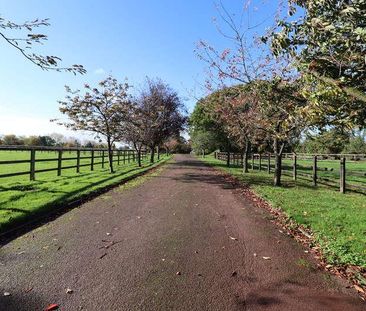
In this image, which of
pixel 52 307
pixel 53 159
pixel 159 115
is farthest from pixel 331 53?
pixel 159 115

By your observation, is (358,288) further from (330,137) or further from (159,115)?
(159,115)

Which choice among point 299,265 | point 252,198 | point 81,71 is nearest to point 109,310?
point 299,265

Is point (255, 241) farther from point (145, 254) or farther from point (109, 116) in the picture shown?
point (109, 116)

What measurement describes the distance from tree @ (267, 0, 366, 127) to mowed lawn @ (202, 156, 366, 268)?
7.33 feet

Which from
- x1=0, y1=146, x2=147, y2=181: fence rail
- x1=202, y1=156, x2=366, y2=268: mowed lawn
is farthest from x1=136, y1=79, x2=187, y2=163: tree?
x1=202, y1=156, x2=366, y2=268: mowed lawn

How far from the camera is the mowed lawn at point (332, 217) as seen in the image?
18.4 ft

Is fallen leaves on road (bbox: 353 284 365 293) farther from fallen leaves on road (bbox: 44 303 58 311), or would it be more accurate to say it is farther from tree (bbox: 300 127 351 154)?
tree (bbox: 300 127 351 154)

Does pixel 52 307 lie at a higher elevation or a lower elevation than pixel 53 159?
lower

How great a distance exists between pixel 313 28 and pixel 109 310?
5.14 m

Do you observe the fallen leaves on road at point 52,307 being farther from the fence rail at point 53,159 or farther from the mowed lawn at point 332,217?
the fence rail at point 53,159

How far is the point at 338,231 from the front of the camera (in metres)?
6.89

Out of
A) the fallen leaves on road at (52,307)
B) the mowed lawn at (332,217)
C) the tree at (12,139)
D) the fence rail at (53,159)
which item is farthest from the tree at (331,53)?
the tree at (12,139)

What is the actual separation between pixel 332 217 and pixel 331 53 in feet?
14.5

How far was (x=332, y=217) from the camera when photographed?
8211 millimetres
